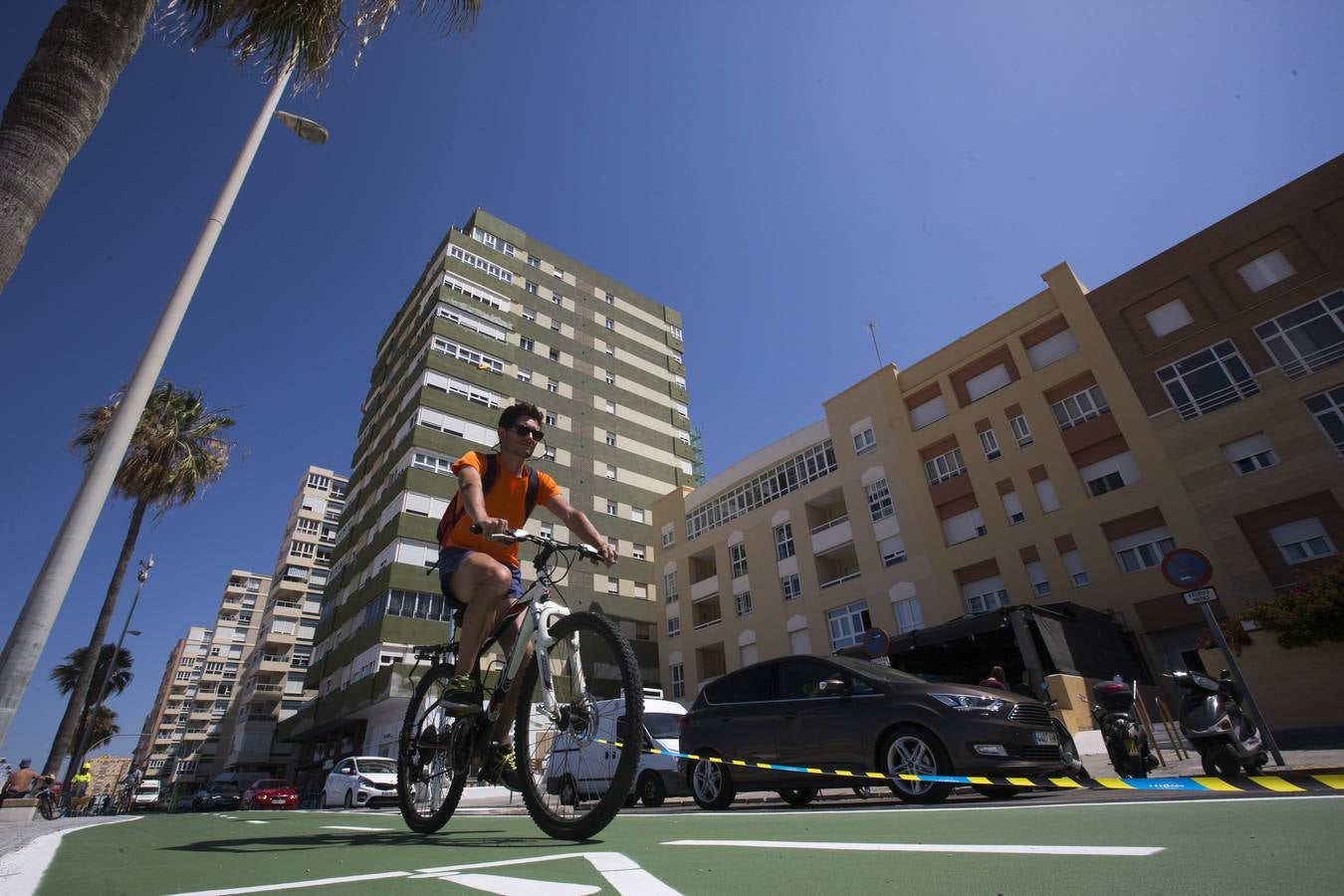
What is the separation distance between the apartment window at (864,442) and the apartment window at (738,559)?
8111 mm

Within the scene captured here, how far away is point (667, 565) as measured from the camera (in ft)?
129

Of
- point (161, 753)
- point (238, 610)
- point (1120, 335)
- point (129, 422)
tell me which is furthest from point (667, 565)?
point (161, 753)

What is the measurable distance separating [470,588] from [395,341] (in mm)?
54064

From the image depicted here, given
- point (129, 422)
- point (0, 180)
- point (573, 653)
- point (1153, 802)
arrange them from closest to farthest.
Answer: point (573, 653) < point (0, 180) < point (1153, 802) < point (129, 422)

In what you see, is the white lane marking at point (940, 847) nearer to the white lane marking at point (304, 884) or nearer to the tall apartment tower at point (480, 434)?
the white lane marking at point (304, 884)

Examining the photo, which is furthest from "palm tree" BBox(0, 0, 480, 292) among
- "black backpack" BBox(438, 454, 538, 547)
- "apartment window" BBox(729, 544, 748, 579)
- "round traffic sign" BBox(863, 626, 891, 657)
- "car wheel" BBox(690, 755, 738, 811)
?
"apartment window" BBox(729, 544, 748, 579)

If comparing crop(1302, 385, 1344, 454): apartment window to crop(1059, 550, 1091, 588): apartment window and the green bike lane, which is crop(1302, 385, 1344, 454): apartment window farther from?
the green bike lane

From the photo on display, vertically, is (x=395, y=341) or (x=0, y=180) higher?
(x=395, y=341)

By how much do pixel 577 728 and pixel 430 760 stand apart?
128 cm

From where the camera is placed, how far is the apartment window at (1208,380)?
2072 centimetres

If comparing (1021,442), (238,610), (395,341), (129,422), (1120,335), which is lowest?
(129,422)

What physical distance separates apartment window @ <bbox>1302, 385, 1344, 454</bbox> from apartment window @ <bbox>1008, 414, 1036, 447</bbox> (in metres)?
7.58

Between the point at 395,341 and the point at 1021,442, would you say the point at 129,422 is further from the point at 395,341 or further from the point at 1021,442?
the point at 395,341

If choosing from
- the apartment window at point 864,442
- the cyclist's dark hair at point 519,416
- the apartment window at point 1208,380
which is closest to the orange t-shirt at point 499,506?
the cyclist's dark hair at point 519,416
